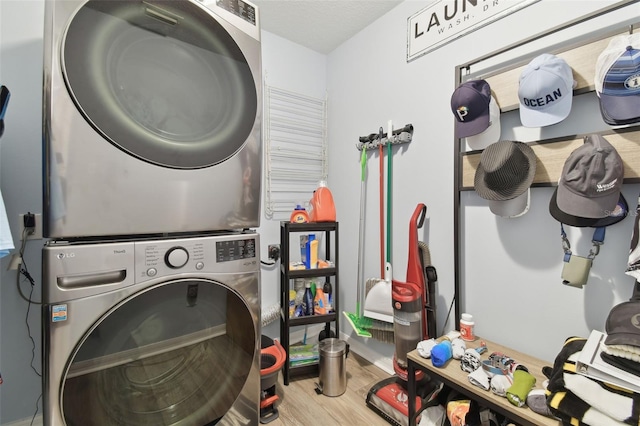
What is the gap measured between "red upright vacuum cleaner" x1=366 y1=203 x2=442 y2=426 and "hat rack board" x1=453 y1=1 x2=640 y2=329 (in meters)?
0.18

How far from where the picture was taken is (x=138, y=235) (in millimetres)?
894

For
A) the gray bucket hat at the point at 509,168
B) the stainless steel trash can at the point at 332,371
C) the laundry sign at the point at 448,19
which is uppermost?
the laundry sign at the point at 448,19

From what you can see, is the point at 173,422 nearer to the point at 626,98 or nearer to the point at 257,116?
the point at 257,116

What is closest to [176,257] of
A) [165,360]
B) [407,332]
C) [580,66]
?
[165,360]

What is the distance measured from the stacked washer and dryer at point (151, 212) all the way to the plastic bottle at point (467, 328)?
0.96 m

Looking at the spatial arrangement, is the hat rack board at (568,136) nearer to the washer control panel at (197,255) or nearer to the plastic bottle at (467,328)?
the plastic bottle at (467,328)

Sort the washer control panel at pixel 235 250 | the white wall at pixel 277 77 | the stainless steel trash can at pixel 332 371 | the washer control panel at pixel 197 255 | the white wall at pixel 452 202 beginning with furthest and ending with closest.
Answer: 1. the white wall at pixel 277 77
2. the stainless steel trash can at pixel 332 371
3. the white wall at pixel 452 202
4. the washer control panel at pixel 235 250
5. the washer control panel at pixel 197 255

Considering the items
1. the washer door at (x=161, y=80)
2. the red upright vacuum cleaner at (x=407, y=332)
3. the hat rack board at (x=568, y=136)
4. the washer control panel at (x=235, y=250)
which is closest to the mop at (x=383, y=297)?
the red upright vacuum cleaner at (x=407, y=332)

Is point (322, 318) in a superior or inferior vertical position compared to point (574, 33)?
inferior

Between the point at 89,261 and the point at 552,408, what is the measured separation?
1348mm

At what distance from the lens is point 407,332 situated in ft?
4.66

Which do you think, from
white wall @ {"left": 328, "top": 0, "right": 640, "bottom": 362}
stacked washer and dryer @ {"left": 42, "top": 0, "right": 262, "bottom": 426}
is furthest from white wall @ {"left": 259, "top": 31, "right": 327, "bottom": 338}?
stacked washer and dryer @ {"left": 42, "top": 0, "right": 262, "bottom": 426}

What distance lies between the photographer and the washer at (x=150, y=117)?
73 cm

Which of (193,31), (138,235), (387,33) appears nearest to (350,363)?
(138,235)
